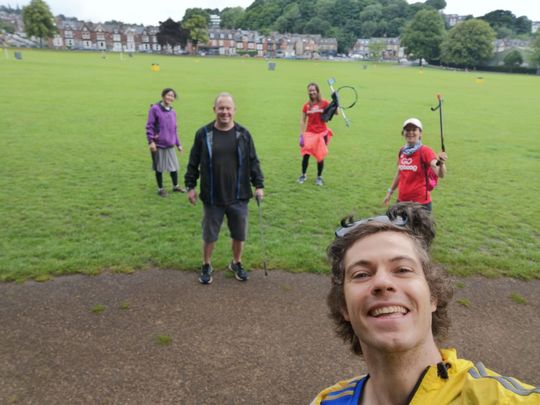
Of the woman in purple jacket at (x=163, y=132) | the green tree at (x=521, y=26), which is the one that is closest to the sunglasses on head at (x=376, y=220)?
the woman in purple jacket at (x=163, y=132)

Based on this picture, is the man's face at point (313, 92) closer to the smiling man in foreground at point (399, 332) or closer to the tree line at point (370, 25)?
the smiling man in foreground at point (399, 332)

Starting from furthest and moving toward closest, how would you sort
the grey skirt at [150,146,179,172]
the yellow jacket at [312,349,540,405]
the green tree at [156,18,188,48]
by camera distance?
the green tree at [156,18,188,48]
the grey skirt at [150,146,179,172]
the yellow jacket at [312,349,540,405]

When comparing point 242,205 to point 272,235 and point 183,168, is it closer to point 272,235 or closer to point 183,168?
point 272,235

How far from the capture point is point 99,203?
8.68 meters

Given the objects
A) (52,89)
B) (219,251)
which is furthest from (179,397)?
(52,89)

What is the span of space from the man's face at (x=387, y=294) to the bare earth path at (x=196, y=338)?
239 cm

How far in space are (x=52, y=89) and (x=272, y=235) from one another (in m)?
25.0

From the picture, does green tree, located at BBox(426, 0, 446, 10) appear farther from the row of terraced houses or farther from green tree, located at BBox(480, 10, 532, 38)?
the row of terraced houses

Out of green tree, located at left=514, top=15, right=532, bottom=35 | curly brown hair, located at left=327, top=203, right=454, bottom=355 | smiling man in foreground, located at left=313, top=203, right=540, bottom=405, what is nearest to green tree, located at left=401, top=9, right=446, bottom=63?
green tree, located at left=514, top=15, right=532, bottom=35

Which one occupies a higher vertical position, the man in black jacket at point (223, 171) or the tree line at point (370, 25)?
the tree line at point (370, 25)

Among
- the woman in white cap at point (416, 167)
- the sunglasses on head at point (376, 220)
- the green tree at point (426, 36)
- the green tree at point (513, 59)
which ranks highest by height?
the green tree at point (426, 36)

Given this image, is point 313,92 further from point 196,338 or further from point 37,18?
point 37,18

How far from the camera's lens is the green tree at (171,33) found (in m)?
120

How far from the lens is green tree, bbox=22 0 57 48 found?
96.1 meters
